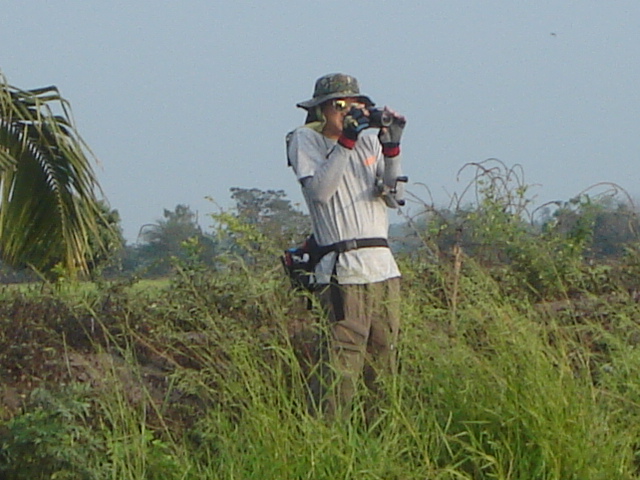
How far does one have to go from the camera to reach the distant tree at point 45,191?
318 inches

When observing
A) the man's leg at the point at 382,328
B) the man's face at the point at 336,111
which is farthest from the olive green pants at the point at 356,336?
the man's face at the point at 336,111

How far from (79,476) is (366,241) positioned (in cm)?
171

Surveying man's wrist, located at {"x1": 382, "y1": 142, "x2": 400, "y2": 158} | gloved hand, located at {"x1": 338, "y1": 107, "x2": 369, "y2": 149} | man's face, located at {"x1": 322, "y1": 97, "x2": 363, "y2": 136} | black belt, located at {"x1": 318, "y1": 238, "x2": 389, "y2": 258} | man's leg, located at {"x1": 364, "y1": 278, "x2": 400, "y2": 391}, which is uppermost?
man's face, located at {"x1": 322, "y1": 97, "x2": 363, "y2": 136}

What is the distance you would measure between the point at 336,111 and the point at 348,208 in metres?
0.49

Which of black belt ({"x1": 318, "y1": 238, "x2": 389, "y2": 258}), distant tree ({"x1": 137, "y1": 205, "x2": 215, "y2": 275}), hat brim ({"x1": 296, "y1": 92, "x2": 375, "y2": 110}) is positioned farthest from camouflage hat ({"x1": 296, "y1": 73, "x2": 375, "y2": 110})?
distant tree ({"x1": 137, "y1": 205, "x2": 215, "y2": 275})

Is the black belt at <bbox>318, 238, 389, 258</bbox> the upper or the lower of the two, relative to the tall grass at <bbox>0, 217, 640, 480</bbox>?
upper

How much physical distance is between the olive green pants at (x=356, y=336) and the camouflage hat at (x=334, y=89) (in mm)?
902

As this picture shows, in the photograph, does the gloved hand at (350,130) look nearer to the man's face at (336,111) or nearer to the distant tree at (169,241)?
the man's face at (336,111)

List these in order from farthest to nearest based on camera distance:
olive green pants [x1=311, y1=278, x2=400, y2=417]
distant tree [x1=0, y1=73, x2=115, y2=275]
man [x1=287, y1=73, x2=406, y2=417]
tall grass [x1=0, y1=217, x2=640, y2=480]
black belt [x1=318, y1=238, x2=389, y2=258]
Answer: distant tree [x1=0, y1=73, x2=115, y2=275], black belt [x1=318, y1=238, x2=389, y2=258], man [x1=287, y1=73, x2=406, y2=417], olive green pants [x1=311, y1=278, x2=400, y2=417], tall grass [x1=0, y1=217, x2=640, y2=480]

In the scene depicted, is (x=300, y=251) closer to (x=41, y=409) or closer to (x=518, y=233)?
(x=41, y=409)

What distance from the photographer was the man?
5.43 meters

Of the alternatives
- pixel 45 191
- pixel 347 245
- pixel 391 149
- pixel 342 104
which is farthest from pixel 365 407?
pixel 45 191

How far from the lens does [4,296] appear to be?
324 inches

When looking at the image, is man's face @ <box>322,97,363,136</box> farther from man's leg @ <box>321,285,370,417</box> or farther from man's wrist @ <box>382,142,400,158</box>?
man's leg @ <box>321,285,370,417</box>
